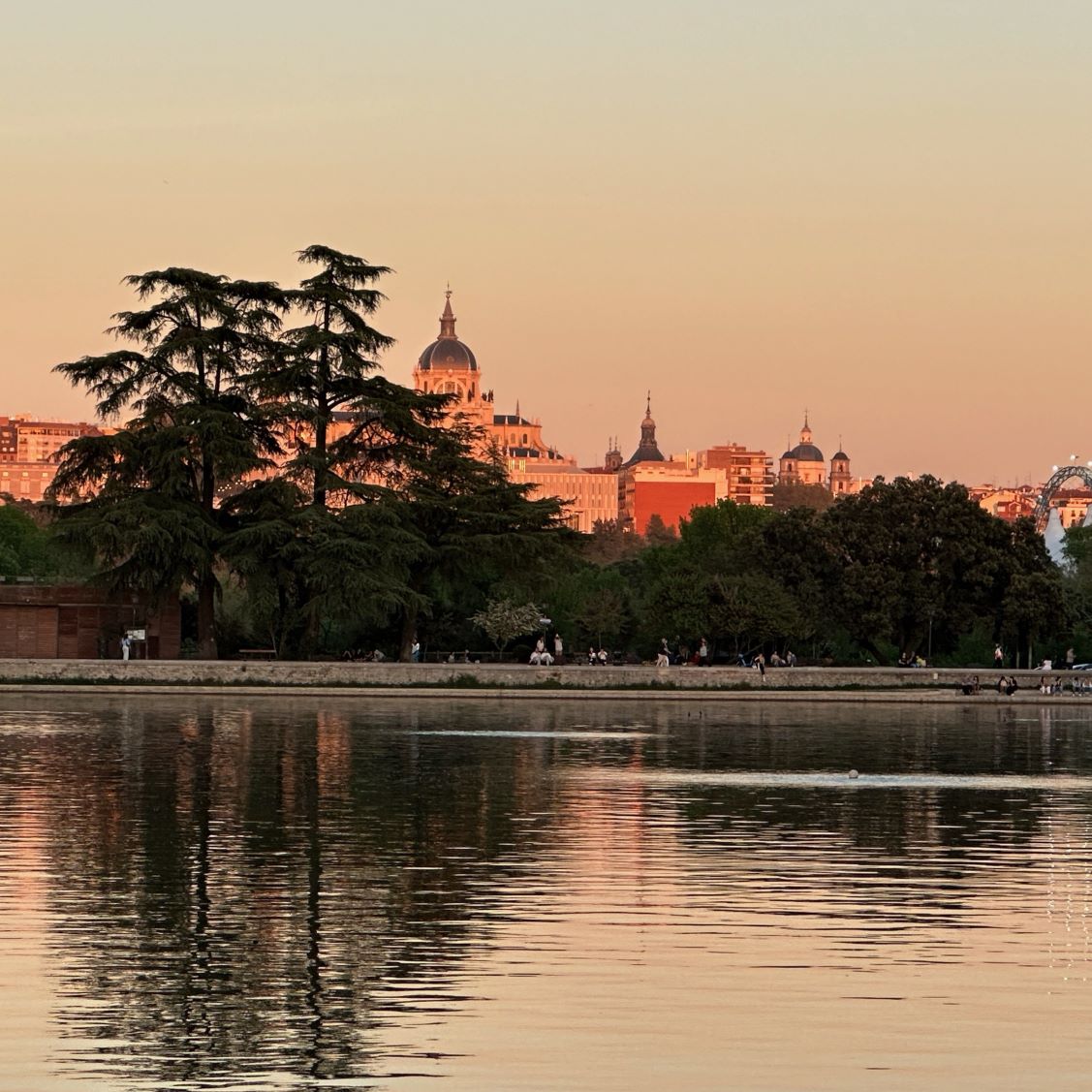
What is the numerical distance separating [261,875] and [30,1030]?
661 centimetres

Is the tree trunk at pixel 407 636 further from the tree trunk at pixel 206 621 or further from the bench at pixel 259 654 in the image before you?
the tree trunk at pixel 206 621

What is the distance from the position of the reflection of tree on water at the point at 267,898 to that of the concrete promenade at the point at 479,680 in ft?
79.5

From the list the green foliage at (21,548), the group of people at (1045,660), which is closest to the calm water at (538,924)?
the group of people at (1045,660)

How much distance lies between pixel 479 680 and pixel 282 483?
330 inches

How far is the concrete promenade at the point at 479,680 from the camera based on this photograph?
56.4 meters

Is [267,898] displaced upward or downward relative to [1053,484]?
downward

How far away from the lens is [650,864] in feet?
63.9

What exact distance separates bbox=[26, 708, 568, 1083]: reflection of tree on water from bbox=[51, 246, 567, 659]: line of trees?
2705 cm

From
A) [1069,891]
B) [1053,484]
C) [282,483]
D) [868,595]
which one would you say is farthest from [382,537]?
[1053,484]

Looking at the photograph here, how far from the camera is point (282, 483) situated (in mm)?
60406

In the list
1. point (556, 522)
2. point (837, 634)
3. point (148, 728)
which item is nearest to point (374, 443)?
point (556, 522)

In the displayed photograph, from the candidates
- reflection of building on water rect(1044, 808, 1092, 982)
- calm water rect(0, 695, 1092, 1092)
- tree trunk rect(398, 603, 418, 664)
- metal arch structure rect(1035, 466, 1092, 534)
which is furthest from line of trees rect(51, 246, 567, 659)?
metal arch structure rect(1035, 466, 1092, 534)

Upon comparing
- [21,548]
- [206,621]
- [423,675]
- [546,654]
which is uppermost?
[21,548]

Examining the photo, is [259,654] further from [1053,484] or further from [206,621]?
[1053,484]
